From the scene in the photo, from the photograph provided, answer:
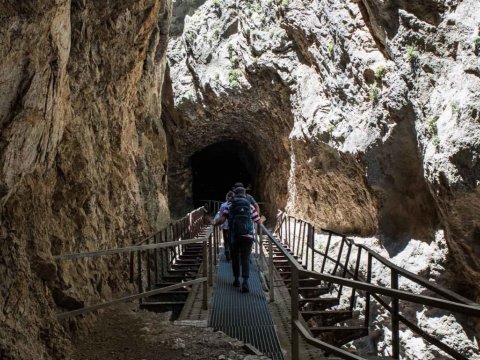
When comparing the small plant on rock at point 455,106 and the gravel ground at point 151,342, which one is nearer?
the gravel ground at point 151,342

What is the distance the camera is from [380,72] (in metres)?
8.62

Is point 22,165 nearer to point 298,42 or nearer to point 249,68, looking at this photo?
point 298,42

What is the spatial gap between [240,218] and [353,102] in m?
5.42

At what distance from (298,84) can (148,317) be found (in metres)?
9.34

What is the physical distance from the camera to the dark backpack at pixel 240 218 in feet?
18.8

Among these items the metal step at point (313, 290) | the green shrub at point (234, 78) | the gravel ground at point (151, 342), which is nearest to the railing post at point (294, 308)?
the gravel ground at point (151, 342)

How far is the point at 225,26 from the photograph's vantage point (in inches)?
635

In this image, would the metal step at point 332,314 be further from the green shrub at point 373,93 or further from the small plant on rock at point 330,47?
the small plant on rock at point 330,47

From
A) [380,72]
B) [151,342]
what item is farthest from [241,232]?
[380,72]

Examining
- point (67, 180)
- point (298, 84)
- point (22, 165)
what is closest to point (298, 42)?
point (298, 84)

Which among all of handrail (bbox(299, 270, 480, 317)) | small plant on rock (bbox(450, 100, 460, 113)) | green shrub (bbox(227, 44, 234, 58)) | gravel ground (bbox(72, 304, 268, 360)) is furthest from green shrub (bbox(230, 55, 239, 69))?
handrail (bbox(299, 270, 480, 317))

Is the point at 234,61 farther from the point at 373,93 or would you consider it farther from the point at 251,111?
the point at 373,93

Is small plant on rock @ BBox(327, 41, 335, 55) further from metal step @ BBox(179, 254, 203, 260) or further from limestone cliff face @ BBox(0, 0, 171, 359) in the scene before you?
metal step @ BBox(179, 254, 203, 260)

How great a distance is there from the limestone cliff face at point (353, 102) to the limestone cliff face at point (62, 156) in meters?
4.73
